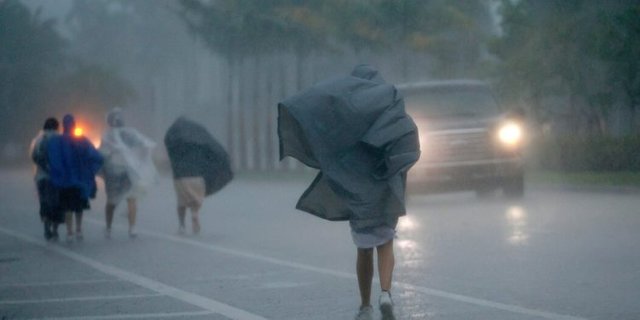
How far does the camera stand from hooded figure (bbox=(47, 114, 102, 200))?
54.9 ft

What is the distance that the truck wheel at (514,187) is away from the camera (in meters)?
22.5

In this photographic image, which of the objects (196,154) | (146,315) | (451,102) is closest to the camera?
(146,315)

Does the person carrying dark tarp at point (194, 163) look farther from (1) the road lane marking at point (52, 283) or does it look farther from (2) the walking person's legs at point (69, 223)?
(1) the road lane marking at point (52, 283)

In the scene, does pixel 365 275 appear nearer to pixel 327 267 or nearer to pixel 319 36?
pixel 327 267

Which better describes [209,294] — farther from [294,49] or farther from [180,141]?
[294,49]

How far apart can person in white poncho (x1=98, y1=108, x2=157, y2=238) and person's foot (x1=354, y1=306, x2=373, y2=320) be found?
362 inches

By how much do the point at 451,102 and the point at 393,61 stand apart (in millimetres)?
22806

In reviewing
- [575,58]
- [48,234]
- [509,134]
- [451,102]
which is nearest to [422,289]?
[48,234]

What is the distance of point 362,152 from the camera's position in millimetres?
8703

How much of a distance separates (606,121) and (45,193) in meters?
21.8

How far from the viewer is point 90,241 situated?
17500 mm

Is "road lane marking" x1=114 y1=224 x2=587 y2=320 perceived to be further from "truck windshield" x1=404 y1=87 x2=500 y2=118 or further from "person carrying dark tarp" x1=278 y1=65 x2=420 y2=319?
"truck windshield" x1=404 y1=87 x2=500 y2=118

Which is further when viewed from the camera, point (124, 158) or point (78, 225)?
point (124, 158)

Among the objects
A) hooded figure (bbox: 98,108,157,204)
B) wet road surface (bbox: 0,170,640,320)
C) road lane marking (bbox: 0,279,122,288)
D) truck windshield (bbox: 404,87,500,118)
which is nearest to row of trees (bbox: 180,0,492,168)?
truck windshield (bbox: 404,87,500,118)
